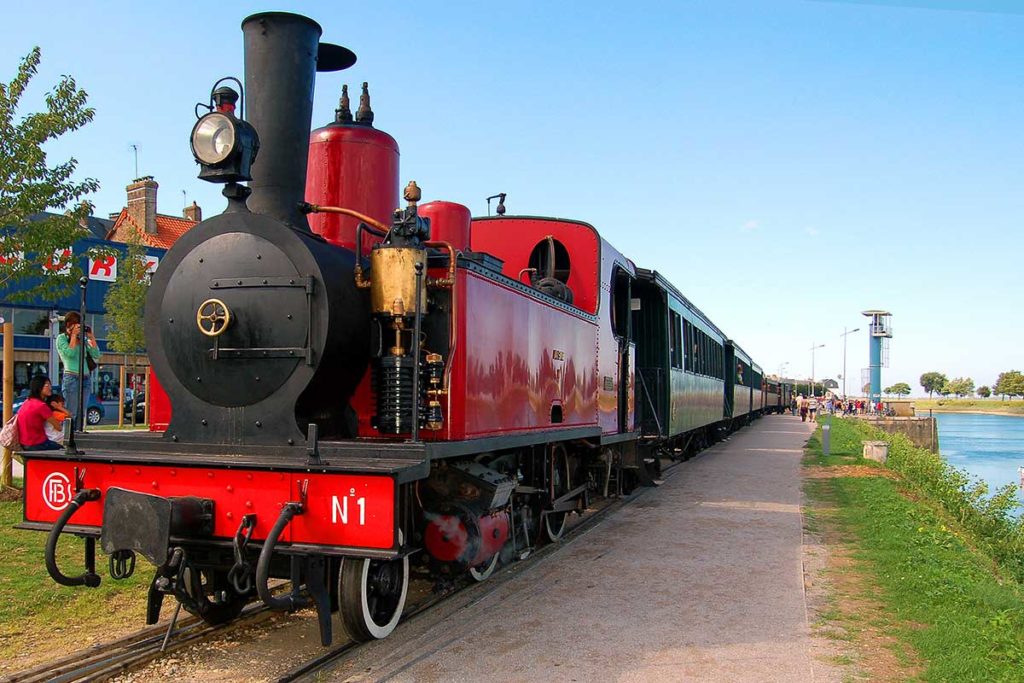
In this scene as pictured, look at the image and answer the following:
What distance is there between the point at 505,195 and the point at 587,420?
2.60 meters

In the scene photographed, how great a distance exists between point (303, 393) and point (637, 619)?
2677mm

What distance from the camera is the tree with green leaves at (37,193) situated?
8.70 m

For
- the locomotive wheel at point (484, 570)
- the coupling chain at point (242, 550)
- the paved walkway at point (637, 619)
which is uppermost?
the coupling chain at point (242, 550)

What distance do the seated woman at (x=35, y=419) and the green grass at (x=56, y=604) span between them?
56.2 inches

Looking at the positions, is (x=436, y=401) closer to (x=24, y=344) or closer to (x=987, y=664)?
(x=987, y=664)

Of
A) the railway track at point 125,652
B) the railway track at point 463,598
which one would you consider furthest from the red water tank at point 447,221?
the railway track at point 125,652

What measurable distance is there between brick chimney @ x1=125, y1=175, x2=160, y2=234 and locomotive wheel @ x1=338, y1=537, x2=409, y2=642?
30190 mm

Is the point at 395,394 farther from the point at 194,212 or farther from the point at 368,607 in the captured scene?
the point at 194,212

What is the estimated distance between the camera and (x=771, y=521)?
910cm

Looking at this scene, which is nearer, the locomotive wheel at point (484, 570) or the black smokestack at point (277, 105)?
the black smokestack at point (277, 105)

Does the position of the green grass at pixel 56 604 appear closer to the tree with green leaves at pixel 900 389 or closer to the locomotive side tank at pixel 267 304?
the locomotive side tank at pixel 267 304

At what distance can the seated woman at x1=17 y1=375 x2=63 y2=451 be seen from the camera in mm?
8117

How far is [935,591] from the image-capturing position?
5.79 metres

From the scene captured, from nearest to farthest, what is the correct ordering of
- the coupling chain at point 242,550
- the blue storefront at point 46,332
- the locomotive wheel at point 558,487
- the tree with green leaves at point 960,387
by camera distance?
1. the coupling chain at point 242,550
2. the locomotive wheel at point 558,487
3. the blue storefront at point 46,332
4. the tree with green leaves at point 960,387
